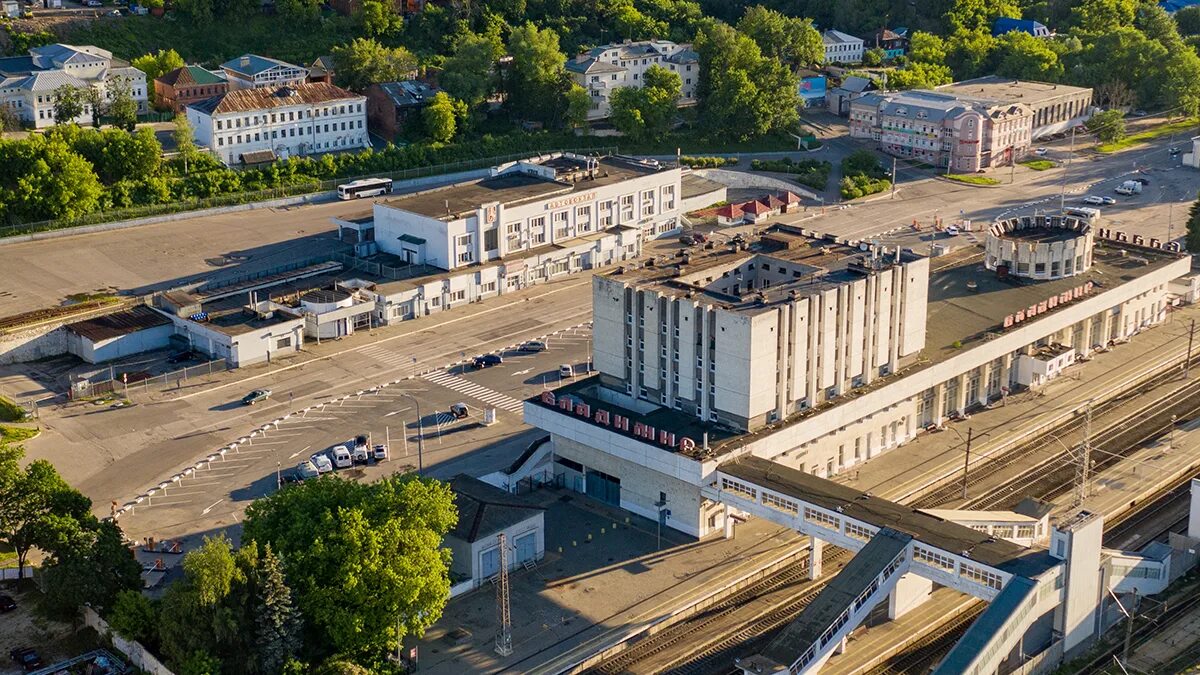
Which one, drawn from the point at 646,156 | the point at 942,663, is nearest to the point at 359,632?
the point at 942,663

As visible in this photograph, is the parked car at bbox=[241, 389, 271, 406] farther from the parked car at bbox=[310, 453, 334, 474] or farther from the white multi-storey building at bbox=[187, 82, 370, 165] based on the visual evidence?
the white multi-storey building at bbox=[187, 82, 370, 165]

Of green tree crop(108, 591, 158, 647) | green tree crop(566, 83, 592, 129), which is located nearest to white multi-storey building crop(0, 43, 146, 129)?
green tree crop(566, 83, 592, 129)

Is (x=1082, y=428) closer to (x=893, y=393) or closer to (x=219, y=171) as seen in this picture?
(x=893, y=393)

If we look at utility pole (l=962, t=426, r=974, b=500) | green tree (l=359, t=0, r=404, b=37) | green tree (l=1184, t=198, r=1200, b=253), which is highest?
green tree (l=359, t=0, r=404, b=37)

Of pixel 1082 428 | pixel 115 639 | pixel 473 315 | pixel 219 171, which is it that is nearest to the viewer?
pixel 115 639

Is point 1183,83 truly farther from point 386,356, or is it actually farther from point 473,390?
point 386,356
